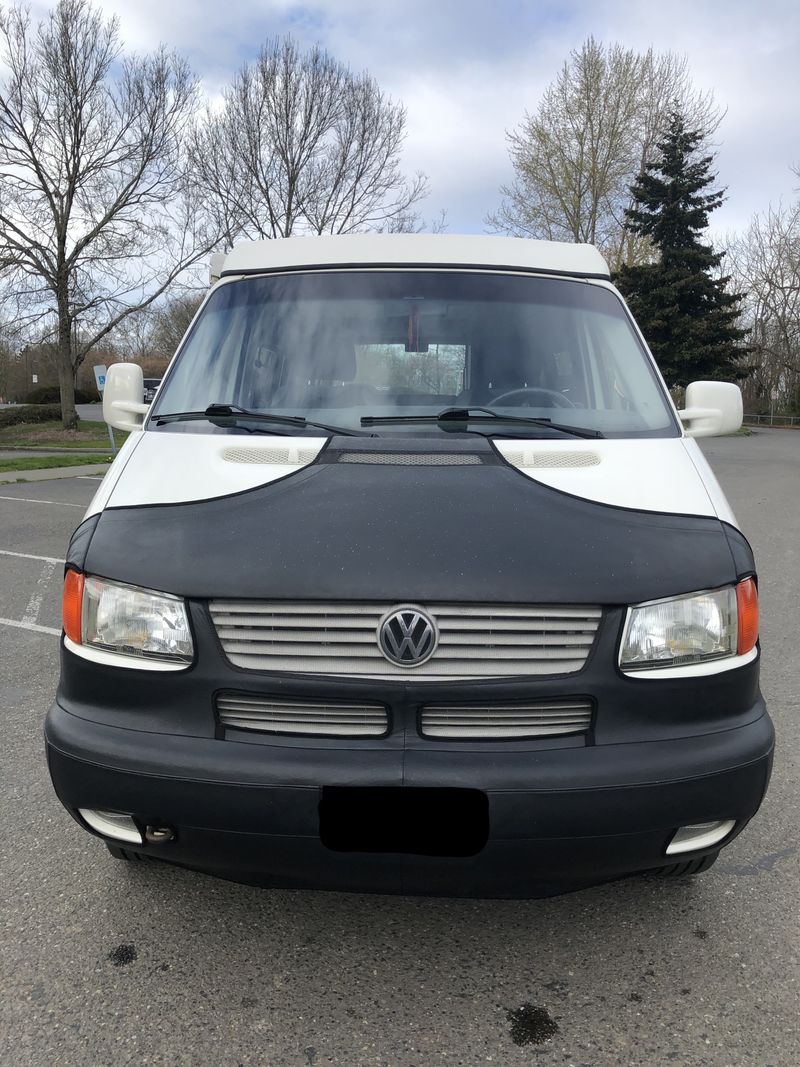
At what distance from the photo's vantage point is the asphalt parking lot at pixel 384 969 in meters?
2.05

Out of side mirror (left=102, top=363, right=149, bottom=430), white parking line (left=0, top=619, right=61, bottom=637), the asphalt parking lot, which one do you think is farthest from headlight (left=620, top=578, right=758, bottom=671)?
white parking line (left=0, top=619, right=61, bottom=637)

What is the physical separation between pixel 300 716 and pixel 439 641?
0.39 meters

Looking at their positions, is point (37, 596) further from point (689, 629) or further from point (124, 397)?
point (689, 629)

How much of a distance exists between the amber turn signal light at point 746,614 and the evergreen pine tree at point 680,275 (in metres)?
35.6

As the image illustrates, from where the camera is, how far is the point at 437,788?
193cm

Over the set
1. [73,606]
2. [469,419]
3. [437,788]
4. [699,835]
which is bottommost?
[699,835]

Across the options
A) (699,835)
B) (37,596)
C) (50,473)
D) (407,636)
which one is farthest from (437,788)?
(50,473)

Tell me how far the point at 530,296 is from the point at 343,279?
72 centimetres

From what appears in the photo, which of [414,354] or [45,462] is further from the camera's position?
[45,462]

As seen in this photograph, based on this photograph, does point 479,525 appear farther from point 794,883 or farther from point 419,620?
point 794,883

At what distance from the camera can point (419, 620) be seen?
6.65ft

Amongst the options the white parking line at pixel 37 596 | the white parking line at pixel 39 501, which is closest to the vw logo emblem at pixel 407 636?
the white parking line at pixel 37 596

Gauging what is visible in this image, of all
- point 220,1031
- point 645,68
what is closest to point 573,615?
point 220,1031

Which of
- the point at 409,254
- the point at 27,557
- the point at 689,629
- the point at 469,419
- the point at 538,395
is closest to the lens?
the point at 689,629
